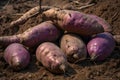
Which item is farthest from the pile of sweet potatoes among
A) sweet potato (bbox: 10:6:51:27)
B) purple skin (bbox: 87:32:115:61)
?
sweet potato (bbox: 10:6:51:27)

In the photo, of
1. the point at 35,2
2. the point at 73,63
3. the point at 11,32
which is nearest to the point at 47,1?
the point at 35,2

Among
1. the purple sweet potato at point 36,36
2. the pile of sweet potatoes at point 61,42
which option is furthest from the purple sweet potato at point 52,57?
the purple sweet potato at point 36,36

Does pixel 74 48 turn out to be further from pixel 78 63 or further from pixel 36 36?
pixel 36 36

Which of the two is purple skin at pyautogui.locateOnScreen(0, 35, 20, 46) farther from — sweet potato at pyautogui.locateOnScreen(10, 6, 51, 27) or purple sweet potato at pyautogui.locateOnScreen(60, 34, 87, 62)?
sweet potato at pyautogui.locateOnScreen(10, 6, 51, 27)

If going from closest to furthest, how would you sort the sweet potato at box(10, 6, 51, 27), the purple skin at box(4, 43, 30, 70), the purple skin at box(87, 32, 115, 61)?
the purple skin at box(4, 43, 30, 70) < the purple skin at box(87, 32, 115, 61) < the sweet potato at box(10, 6, 51, 27)

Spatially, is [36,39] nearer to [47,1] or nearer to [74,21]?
[74,21]

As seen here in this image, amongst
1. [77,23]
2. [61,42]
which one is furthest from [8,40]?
[77,23]
